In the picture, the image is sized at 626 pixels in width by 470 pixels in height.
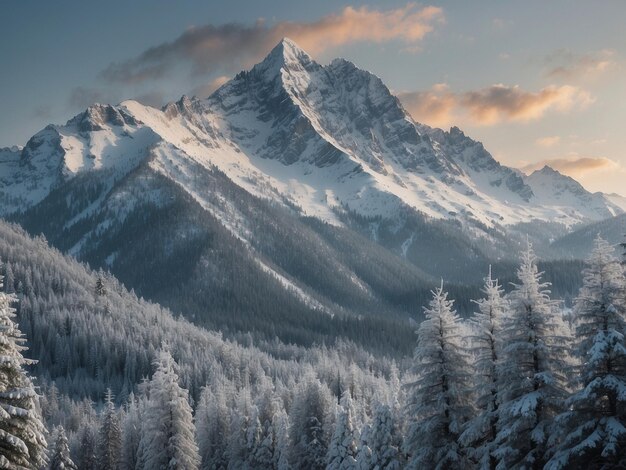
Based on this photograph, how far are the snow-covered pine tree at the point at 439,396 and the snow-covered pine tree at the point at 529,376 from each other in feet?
9.59

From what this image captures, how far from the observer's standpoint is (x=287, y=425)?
66.6 meters

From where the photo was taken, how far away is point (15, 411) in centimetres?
2136

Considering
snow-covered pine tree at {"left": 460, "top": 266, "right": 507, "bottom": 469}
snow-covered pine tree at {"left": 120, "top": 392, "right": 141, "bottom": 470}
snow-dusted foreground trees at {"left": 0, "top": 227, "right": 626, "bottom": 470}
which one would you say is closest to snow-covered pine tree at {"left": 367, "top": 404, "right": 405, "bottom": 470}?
snow-dusted foreground trees at {"left": 0, "top": 227, "right": 626, "bottom": 470}

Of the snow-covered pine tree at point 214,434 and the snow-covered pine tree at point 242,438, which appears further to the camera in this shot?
the snow-covered pine tree at point 214,434

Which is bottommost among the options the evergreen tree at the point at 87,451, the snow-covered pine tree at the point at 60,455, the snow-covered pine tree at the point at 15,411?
the evergreen tree at the point at 87,451

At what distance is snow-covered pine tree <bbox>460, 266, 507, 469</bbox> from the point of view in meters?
26.9

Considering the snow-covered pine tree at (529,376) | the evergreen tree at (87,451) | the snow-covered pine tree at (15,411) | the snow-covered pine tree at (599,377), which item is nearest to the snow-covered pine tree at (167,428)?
the snow-covered pine tree at (15,411)

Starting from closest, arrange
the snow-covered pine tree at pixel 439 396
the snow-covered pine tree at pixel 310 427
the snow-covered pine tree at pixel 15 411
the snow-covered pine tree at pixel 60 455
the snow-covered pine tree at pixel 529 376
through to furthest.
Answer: the snow-covered pine tree at pixel 15 411 → the snow-covered pine tree at pixel 529 376 → the snow-covered pine tree at pixel 439 396 → the snow-covered pine tree at pixel 60 455 → the snow-covered pine tree at pixel 310 427

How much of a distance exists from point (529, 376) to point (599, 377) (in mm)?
4162

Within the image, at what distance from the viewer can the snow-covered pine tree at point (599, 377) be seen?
21.1 meters

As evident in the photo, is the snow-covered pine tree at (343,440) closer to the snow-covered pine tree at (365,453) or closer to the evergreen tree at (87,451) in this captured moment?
the snow-covered pine tree at (365,453)

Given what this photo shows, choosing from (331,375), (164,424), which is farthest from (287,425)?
(331,375)

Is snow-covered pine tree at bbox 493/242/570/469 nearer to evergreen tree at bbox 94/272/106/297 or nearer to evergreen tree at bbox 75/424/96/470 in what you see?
evergreen tree at bbox 75/424/96/470

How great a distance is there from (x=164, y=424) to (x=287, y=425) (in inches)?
974
